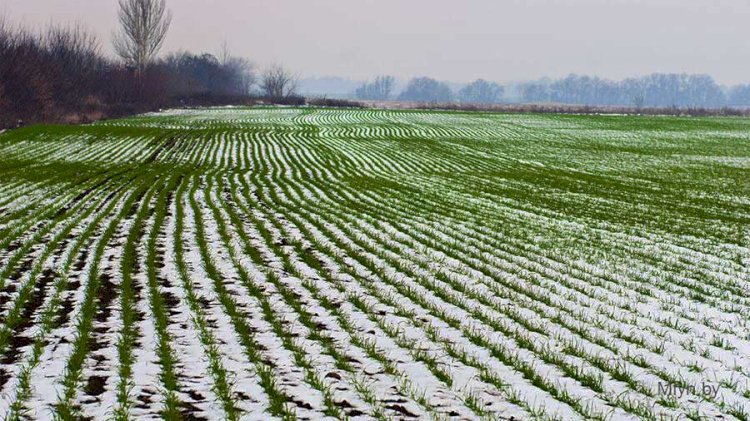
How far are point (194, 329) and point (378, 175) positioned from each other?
68.8ft

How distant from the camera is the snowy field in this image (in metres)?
5.95

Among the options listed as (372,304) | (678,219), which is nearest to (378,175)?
(678,219)

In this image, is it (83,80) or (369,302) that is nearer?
(369,302)

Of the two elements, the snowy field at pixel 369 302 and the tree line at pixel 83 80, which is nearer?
the snowy field at pixel 369 302

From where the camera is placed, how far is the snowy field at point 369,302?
595 cm

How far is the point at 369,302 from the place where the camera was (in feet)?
29.5

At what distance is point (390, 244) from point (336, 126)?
51.1 m

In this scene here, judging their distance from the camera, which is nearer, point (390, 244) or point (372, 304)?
point (372, 304)

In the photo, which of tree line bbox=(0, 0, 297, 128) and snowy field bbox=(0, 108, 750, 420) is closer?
snowy field bbox=(0, 108, 750, 420)

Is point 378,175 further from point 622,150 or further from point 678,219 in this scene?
point 622,150

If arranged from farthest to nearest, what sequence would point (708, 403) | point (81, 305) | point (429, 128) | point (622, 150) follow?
point (429, 128), point (622, 150), point (81, 305), point (708, 403)

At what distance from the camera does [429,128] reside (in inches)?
2425

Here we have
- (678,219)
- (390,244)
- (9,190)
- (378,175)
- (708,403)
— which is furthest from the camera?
(378,175)

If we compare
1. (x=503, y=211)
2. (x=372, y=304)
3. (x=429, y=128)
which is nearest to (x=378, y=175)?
(x=503, y=211)
